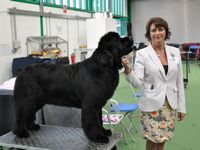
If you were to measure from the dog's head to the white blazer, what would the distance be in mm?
358

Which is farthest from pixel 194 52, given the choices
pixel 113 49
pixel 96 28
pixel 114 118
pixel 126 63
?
pixel 113 49

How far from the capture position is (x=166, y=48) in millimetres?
2088

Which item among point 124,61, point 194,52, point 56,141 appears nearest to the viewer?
point 124,61

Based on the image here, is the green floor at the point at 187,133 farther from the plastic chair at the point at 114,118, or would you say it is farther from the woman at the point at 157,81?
the woman at the point at 157,81

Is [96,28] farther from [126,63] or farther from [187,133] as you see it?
[126,63]

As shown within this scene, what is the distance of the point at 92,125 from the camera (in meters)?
1.62

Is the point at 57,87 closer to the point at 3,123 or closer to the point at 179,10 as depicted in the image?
the point at 3,123

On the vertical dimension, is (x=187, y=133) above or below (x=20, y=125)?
below

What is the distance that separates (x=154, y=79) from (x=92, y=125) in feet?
2.12

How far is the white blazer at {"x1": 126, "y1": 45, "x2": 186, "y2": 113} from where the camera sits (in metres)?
1.99

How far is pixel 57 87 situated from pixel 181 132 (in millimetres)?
2454

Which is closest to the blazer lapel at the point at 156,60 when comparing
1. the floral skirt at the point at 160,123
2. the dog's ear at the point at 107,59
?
the floral skirt at the point at 160,123

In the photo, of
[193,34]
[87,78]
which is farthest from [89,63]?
[193,34]

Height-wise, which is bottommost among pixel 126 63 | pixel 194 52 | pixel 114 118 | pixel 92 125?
pixel 114 118
